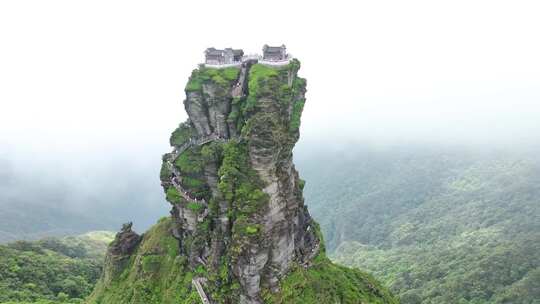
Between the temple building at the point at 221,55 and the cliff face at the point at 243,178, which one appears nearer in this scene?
the cliff face at the point at 243,178

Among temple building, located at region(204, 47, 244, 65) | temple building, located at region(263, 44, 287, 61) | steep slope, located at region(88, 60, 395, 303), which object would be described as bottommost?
steep slope, located at region(88, 60, 395, 303)

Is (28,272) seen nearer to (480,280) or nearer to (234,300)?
(234,300)

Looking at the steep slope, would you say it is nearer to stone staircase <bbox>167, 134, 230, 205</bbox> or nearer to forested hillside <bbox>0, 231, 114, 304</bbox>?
stone staircase <bbox>167, 134, 230, 205</bbox>

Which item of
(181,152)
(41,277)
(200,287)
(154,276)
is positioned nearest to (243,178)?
(181,152)

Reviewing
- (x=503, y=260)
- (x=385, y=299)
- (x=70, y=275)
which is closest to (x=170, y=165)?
(x=385, y=299)

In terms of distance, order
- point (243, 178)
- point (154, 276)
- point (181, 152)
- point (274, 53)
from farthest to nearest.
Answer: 1. point (154, 276)
2. point (181, 152)
3. point (274, 53)
4. point (243, 178)

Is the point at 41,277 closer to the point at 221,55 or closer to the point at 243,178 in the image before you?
the point at 221,55

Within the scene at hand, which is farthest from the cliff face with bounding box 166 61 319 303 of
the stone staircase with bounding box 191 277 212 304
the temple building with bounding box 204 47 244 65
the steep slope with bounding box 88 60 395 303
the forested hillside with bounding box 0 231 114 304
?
the forested hillside with bounding box 0 231 114 304

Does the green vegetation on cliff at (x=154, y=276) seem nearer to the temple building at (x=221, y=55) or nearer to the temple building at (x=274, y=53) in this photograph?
the temple building at (x=221, y=55)

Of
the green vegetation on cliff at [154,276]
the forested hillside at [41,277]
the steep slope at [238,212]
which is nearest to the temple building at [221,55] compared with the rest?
the steep slope at [238,212]
